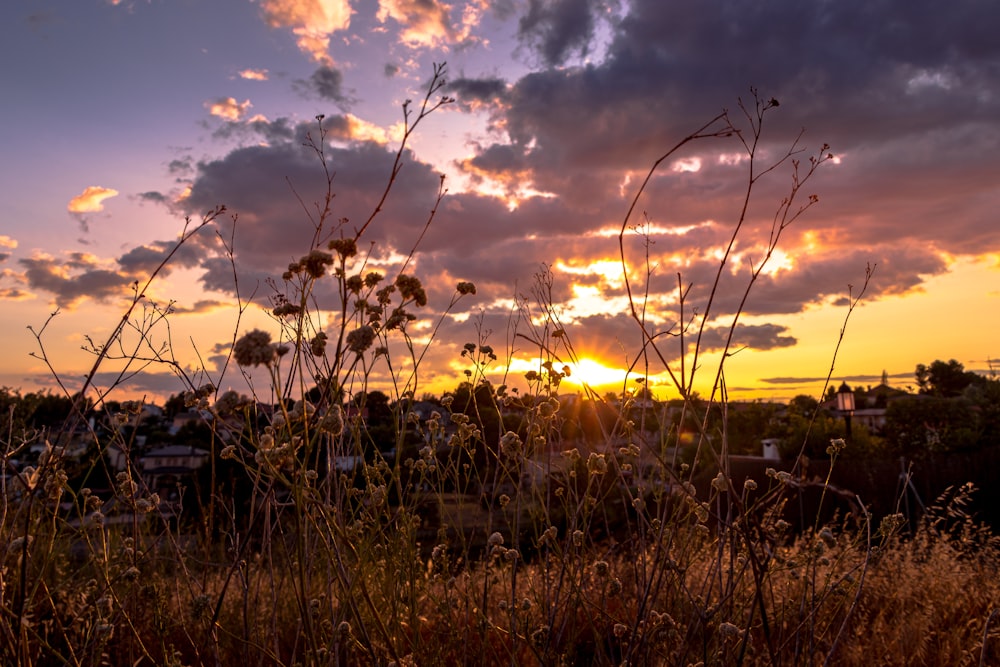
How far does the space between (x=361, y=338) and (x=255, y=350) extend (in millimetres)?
275

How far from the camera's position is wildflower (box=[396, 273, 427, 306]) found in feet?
7.19

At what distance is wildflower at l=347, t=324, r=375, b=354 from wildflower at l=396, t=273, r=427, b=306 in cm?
31

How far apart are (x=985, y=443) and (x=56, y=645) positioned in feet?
60.1

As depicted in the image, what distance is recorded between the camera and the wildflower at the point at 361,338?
1874 mm

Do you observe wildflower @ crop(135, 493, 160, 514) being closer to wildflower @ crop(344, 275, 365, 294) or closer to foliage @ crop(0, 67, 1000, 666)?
foliage @ crop(0, 67, 1000, 666)

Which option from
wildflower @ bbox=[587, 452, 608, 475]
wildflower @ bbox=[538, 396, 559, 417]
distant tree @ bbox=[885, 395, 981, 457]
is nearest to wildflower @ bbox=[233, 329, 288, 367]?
wildflower @ bbox=[587, 452, 608, 475]

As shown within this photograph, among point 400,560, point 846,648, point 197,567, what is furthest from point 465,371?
point 197,567

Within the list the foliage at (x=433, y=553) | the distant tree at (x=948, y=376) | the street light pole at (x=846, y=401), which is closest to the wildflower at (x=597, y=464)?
the foliage at (x=433, y=553)

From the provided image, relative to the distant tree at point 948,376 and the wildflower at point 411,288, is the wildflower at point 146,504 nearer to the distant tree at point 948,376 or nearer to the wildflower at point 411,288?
the wildflower at point 411,288

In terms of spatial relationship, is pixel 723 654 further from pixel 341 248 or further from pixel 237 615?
pixel 237 615

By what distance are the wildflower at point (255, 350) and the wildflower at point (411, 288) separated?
0.50 metres

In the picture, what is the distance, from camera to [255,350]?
5.80 feet

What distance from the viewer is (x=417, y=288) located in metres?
2.20

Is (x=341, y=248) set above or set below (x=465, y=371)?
above
